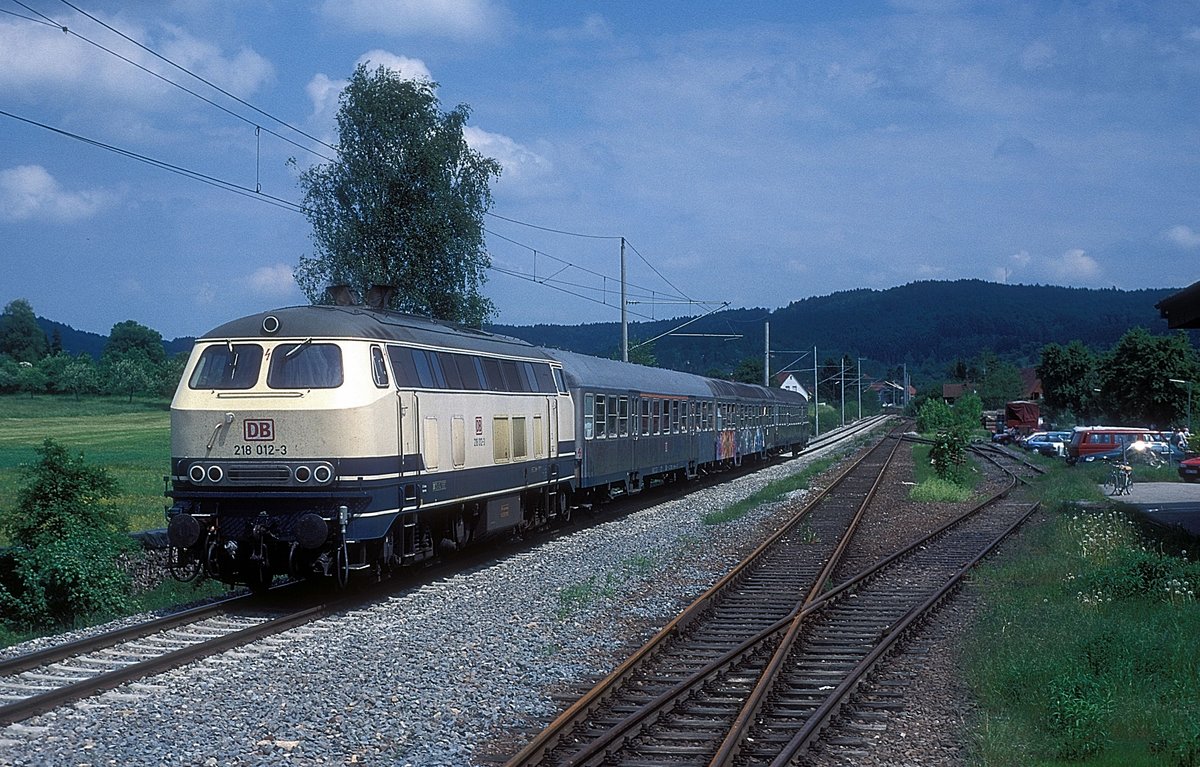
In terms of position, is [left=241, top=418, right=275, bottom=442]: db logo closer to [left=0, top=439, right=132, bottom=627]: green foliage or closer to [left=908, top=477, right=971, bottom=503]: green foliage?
[left=0, top=439, right=132, bottom=627]: green foliage

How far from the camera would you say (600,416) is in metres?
23.7

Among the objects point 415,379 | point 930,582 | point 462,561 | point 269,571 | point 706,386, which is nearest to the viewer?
point 269,571

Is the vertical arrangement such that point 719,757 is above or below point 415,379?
below

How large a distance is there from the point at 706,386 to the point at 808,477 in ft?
15.9

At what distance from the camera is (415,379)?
14.2m

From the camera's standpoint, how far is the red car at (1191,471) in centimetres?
3167

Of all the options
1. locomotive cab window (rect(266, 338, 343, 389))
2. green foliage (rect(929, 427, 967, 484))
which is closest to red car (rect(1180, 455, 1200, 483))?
green foliage (rect(929, 427, 967, 484))

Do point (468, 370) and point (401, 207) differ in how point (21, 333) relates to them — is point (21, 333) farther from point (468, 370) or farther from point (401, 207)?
point (468, 370)

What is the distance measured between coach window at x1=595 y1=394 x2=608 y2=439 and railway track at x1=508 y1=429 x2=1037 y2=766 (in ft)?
24.1

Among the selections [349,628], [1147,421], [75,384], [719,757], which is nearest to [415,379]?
[349,628]

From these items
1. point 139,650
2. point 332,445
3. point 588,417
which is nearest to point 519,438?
point 588,417

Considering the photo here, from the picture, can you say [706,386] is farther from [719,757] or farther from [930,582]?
[719,757]

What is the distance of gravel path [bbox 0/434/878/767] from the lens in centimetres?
777

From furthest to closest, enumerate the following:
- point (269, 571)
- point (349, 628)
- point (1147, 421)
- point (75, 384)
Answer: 1. point (75, 384)
2. point (1147, 421)
3. point (269, 571)
4. point (349, 628)
